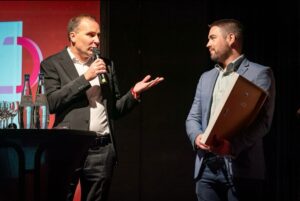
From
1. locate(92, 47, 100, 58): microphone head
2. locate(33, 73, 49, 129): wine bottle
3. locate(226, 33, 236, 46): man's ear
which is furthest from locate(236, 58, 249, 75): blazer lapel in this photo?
locate(33, 73, 49, 129): wine bottle

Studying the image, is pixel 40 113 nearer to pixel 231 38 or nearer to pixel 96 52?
pixel 96 52

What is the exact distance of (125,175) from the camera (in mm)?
4512

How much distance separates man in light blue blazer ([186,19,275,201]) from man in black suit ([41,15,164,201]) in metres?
0.40

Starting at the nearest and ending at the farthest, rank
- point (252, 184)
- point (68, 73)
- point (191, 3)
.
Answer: point (252, 184) < point (68, 73) < point (191, 3)

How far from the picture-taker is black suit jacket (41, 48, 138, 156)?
2.92 m

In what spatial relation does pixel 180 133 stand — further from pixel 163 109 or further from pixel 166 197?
pixel 166 197

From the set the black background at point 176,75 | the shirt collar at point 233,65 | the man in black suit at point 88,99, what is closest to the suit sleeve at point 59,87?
the man in black suit at point 88,99

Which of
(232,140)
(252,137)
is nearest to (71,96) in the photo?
(232,140)

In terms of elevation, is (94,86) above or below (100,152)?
above

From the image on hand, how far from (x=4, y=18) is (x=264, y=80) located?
2.76m

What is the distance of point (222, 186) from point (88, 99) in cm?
93

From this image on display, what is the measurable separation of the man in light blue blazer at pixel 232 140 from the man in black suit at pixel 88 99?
401 mm

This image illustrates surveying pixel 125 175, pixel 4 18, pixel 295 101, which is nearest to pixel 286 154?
pixel 295 101

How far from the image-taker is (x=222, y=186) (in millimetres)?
2945
